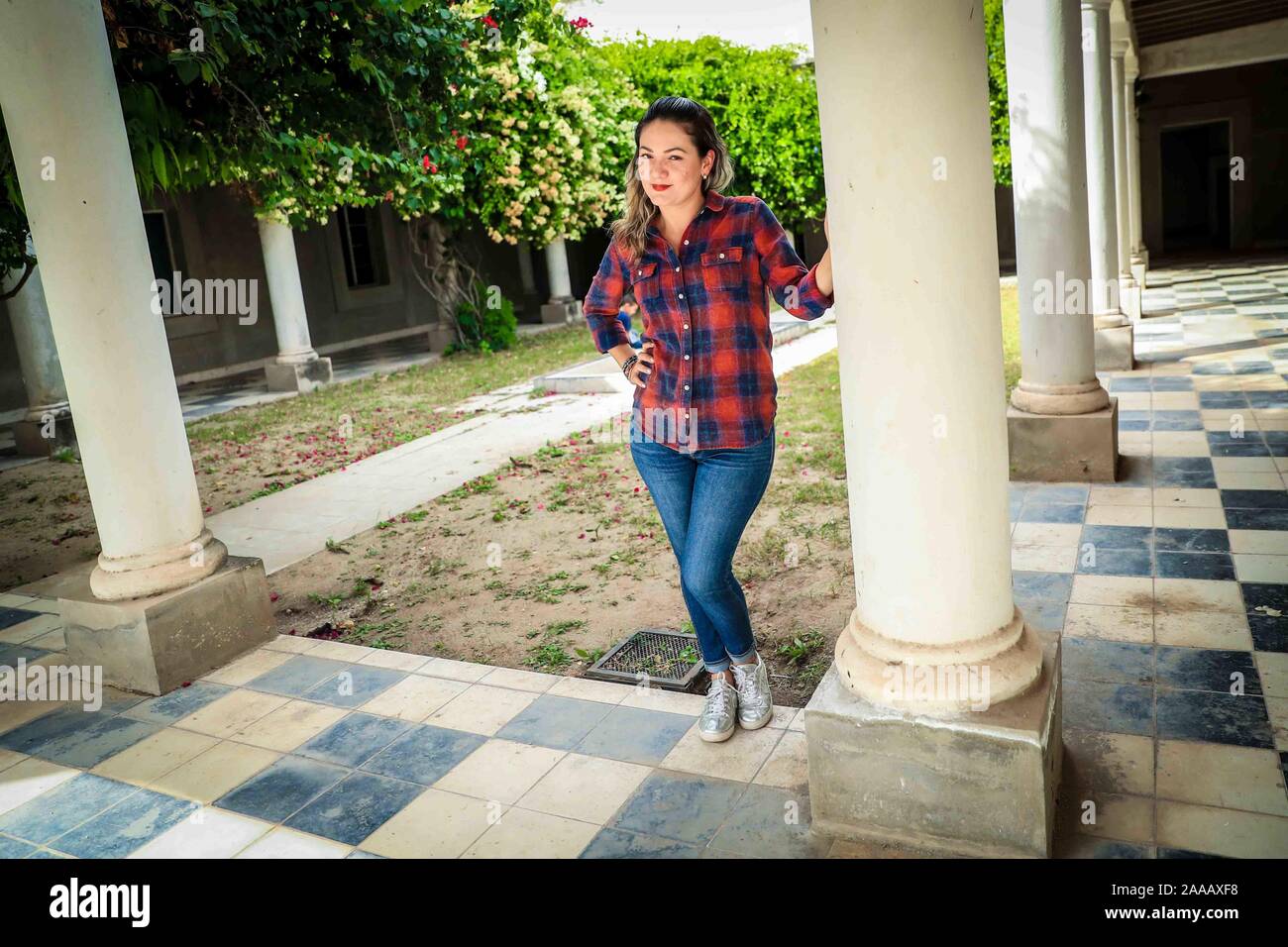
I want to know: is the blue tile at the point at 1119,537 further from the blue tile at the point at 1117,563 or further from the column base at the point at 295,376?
the column base at the point at 295,376

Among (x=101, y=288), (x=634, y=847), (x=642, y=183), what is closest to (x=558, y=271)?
(x=101, y=288)

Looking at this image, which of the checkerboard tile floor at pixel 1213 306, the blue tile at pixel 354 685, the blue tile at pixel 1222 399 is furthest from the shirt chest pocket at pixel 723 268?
the checkerboard tile floor at pixel 1213 306

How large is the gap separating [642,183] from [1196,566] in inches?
122

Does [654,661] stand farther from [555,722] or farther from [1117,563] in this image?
[1117,563]

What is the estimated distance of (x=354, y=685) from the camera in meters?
4.09

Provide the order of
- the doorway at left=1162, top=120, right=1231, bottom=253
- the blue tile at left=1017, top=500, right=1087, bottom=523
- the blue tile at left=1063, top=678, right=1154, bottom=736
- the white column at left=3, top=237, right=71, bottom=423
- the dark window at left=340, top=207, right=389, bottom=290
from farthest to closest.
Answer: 1. the doorway at left=1162, top=120, right=1231, bottom=253
2. the dark window at left=340, top=207, right=389, bottom=290
3. the white column at left=3, top=237, right=71, bottom=423
4. the blue tile at left=1017, top=500, right=1087, bottom=523
5. the blue tile at left=1063, top=678, right=1154, bottom=736

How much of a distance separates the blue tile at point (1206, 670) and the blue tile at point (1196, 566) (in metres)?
0.77

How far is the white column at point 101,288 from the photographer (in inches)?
153

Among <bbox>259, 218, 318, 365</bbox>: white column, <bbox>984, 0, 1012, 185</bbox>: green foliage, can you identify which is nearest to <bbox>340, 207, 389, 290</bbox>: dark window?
<bbox>259, 218, 318, 365</bbox>: white column

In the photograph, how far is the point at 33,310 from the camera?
10000mm

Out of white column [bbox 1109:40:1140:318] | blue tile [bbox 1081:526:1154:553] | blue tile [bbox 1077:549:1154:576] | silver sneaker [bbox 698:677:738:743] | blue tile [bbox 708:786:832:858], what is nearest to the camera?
blue tile [bbox 708:786:832:858]

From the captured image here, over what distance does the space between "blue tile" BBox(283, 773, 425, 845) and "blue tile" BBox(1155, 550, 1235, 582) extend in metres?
3.27

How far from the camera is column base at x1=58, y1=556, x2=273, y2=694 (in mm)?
4152

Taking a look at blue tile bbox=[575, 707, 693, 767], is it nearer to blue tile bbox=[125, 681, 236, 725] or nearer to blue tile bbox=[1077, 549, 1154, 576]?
blue tile bbox=[125, 681, 236, 725]
